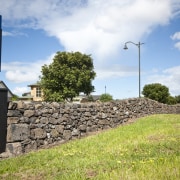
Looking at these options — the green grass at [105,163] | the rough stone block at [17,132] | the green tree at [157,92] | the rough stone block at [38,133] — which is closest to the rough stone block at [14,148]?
the rough stone block at [17,132]

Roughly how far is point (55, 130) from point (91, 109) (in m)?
3.37

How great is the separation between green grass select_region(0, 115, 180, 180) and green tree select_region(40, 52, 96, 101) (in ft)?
129

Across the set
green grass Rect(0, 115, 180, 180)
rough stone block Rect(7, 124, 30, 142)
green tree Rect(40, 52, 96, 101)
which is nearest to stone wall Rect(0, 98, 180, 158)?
rough stone block Rect(7, 124, 30, 142)

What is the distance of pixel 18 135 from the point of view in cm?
1105

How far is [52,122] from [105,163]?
5.76 metres

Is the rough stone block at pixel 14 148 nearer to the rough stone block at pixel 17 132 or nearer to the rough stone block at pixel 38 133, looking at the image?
the rough stone block at pixel 17 132

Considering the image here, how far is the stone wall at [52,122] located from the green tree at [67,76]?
103 ft

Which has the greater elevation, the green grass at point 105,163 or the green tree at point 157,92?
the green tree at point 157,92

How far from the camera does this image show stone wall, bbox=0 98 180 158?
36.2 feet

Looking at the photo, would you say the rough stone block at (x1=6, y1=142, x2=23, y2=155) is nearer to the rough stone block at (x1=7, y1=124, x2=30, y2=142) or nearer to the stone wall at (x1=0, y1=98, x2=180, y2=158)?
the stone wall at (x1=0, y1=98, x2=180, y2=158)

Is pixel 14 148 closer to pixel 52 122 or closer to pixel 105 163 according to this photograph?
pixel 52 122

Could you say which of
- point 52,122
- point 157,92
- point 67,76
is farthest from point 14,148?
point 157,92

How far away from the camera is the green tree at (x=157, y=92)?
211 ft

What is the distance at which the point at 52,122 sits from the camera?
13.1 metres
